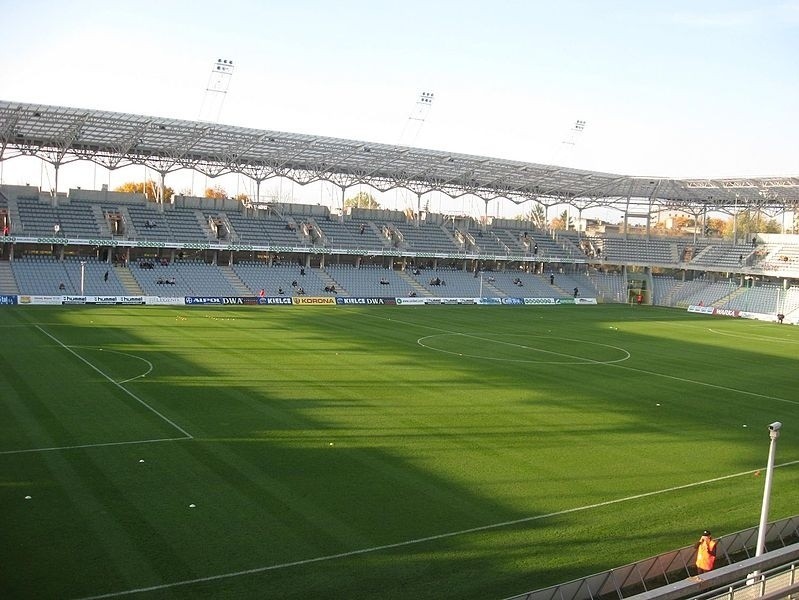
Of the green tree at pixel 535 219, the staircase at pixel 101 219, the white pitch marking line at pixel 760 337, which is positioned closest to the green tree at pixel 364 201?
the green tree at pixel 535 219

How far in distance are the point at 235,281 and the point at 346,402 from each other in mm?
38496

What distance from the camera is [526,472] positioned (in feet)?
56.4

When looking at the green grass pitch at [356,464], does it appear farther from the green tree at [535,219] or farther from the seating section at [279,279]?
the green tree at [535,219]

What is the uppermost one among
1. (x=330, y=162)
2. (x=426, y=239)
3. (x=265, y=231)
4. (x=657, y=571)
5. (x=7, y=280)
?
(x=330, y=162)

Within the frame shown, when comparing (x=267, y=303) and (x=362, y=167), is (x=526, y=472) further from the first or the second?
(x=362, y=167)

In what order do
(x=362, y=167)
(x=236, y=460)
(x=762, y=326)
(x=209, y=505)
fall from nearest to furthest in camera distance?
1. (x=209, y=505)
2. (x=236, y=460)
3. (x=762, y=326)
4. (x=362, y=167)

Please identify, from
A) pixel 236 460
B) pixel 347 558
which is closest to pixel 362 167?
pixel 236 460

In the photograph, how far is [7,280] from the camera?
50.8 m

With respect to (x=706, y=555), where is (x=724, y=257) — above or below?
above

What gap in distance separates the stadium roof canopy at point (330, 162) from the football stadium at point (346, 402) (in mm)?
376

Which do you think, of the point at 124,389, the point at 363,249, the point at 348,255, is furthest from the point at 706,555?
the point at 348,255

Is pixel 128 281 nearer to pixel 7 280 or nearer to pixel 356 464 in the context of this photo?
pixel 7 280

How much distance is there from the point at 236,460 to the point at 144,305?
37057mm

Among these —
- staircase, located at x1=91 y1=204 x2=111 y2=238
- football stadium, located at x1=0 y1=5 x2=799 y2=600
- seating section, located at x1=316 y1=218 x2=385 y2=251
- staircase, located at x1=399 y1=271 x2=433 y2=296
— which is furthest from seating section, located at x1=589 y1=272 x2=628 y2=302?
staircase, located at x1=91 y1=204 x2=111 y2=238
